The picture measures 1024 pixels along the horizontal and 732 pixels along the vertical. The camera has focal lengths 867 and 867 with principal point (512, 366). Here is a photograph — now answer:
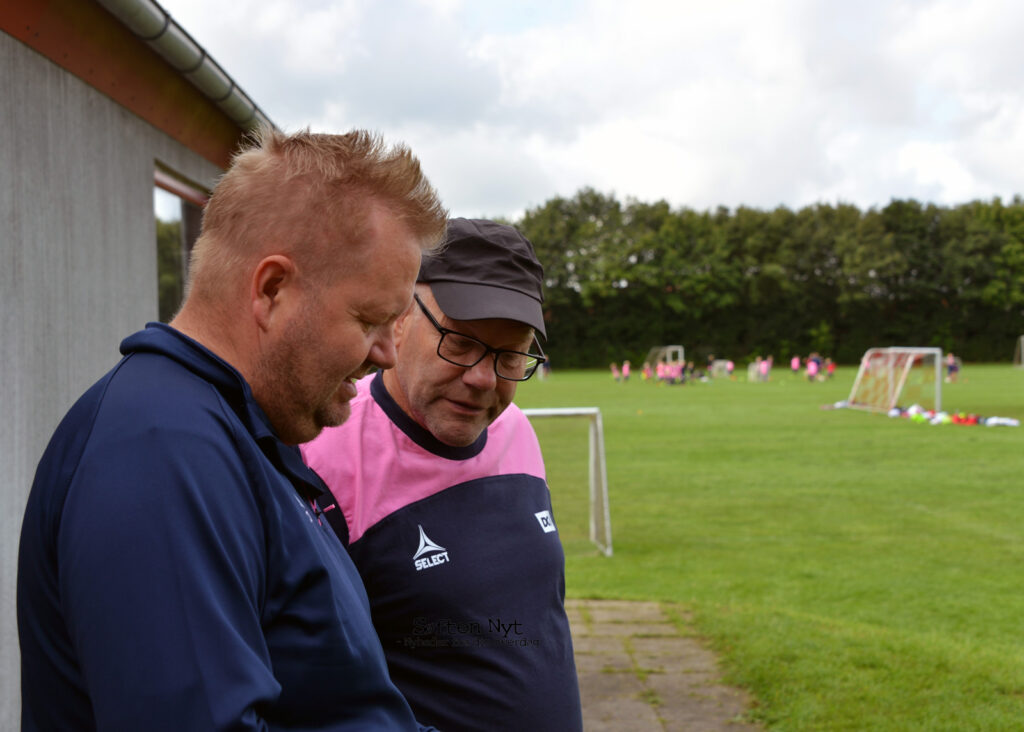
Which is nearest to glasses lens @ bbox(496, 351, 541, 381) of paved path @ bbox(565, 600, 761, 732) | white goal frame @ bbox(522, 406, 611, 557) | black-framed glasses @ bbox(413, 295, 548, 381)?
black-framed glasses @ bbox(413, 295, 548, 381)

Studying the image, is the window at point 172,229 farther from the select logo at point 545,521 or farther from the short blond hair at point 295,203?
the short blond hair at point 295,203

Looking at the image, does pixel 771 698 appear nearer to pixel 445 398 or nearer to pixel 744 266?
pixel 445 398

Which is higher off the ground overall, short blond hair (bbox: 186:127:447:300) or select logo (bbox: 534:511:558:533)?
short blond hair (bbox: 186:127:447:300)

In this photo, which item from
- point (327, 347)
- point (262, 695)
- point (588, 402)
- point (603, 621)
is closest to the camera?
point (262, 695)

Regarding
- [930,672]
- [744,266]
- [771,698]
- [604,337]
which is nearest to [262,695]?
[771,698]

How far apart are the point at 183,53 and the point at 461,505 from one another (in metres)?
2.97

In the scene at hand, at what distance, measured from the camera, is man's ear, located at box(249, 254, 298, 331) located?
1.10 meters

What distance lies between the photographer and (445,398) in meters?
2.17

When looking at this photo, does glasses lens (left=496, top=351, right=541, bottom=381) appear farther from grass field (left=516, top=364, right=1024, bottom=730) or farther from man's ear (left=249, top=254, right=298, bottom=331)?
grass field (left=516, top=364, right=1024, bottom=730)

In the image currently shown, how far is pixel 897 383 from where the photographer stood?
76.5ft

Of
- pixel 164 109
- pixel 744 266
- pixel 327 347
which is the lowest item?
pixel 327 347

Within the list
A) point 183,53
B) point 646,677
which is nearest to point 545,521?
point 646,677

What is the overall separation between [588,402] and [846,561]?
58.4 feet

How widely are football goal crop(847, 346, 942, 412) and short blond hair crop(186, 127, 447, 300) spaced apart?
2365 cm
